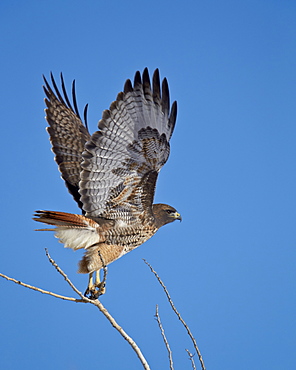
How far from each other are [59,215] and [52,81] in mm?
2201

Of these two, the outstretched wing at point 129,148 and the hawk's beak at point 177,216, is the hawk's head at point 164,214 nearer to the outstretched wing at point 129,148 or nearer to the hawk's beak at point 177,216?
the hawk's beak at point 177,216

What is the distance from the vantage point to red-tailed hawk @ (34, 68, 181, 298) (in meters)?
4.57

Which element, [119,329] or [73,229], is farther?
[73,229]

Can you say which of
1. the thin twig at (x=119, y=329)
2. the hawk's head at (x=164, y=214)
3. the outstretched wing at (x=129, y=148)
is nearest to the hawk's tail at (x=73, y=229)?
the outstretched wing at (x=129, y=148)

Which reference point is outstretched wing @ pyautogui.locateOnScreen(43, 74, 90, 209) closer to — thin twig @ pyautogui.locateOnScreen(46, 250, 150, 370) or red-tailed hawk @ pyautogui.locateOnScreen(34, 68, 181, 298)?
red-tailed hawk @ pyautogui.locateOnScreen(34, 68, 181, 298)

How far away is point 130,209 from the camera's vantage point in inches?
193


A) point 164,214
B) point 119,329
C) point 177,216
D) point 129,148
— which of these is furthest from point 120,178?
point 119,329

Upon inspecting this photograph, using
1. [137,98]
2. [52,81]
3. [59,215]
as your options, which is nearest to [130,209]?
[59,215]

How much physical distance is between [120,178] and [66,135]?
1308 millimetres

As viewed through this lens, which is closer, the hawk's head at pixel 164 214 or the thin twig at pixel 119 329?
the thin twig at pixel 119 329

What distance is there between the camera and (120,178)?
15.4ft

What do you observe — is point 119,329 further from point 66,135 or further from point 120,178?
point 66,135

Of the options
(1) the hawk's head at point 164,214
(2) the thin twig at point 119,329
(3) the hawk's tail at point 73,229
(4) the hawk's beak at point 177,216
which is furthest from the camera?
(4) the hawk's beak at point 177,216

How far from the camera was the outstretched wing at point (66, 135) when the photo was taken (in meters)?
5.39
